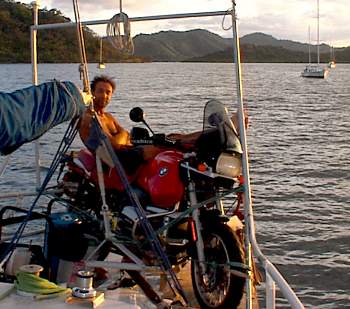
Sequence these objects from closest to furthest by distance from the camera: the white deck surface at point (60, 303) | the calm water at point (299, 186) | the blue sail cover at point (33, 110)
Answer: the blue sail cover at point (33, 110), the white deck surface at point (60, 303), the calm water at point (299, 186)

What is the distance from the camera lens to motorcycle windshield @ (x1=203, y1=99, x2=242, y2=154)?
17.1 feet

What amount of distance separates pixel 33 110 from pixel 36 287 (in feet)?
3.45

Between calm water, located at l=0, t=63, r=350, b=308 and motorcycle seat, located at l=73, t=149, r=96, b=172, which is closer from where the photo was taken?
motorcycle seat, located at l=73, t=149, r=96, b=172

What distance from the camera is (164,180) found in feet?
17.5

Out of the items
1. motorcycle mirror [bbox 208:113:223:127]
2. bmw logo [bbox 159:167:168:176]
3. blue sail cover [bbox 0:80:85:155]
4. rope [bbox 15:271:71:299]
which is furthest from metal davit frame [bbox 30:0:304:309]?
blue sail cover [bbox 0:80:85:155]

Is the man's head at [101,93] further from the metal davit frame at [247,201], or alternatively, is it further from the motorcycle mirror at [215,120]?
the motorcycle mirror at [215,120]

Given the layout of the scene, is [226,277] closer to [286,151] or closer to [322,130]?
[286,151]

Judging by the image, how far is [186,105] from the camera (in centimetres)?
4112

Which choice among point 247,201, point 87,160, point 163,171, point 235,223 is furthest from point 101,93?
point 247,201

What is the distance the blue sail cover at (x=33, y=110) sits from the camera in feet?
11.6

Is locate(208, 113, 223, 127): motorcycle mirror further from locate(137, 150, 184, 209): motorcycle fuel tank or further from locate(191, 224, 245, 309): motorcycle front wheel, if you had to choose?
locate(191, 224, 245, 309): motorcycle front wheel

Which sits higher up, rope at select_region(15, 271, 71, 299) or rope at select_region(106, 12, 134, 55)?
rope at select_region(106, 12, 134, 55)

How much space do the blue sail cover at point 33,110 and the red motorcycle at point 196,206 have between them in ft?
4.47

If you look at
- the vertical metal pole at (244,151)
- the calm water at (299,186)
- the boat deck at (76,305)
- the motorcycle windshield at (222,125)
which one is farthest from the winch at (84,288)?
the calm water at (299,186)
